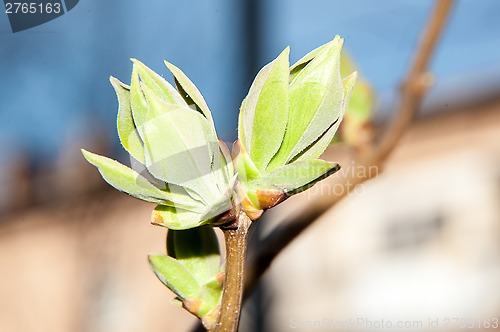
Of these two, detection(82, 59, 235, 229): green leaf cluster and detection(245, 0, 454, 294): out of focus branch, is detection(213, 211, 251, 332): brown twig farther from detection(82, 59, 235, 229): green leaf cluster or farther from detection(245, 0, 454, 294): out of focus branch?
detection(245, 0, 454, 294): out of focus branch

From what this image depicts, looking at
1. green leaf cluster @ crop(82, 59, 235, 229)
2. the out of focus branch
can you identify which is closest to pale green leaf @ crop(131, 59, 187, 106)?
green leaf cluster @ crop(82, 59, 235, 229)

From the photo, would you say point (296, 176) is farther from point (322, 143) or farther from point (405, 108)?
point (405, 108)

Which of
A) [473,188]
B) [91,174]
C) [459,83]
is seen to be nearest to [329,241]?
[473,188]

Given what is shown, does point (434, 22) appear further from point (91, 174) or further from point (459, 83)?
point (459, 83)

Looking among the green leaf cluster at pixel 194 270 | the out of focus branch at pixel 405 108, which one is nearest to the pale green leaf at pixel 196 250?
the green leaf cluster at pixel 194 270

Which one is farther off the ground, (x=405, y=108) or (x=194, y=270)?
(x=405, y=108)

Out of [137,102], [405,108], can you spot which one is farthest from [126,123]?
[405,108]
